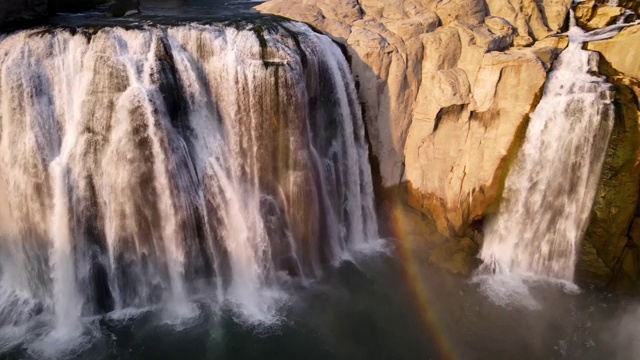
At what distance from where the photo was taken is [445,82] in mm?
11219

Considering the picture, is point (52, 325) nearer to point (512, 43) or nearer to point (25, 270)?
point (25, 270)

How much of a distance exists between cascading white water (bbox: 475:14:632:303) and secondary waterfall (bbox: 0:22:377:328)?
4488 millimetres

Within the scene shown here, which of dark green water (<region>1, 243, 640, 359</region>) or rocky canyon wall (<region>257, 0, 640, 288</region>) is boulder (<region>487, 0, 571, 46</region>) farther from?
dark green water (<region>1, 243, 640, 359</region>)

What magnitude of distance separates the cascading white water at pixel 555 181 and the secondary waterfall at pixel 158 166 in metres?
4.49

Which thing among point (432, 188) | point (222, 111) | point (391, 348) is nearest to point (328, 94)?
point (222, 111)

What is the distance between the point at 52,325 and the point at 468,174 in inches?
383

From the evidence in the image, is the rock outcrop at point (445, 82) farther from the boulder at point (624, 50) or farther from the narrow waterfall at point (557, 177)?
the boulder at point (624, 50)

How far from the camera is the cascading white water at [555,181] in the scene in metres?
9.91

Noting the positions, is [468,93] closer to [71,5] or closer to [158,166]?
[158,166]

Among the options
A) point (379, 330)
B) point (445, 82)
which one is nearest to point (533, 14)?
point (445, 82)

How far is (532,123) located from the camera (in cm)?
1045

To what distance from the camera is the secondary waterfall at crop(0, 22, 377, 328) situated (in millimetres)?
8812

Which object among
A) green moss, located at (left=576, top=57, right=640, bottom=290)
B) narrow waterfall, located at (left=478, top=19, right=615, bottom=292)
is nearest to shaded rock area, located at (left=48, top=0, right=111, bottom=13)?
narrow waterfall, located at (left=478, top=19, right=615, bottom=292)

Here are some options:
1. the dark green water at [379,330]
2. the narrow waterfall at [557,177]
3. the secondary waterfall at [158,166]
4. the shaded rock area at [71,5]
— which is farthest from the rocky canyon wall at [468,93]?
the shaded rock area at [71,5]
